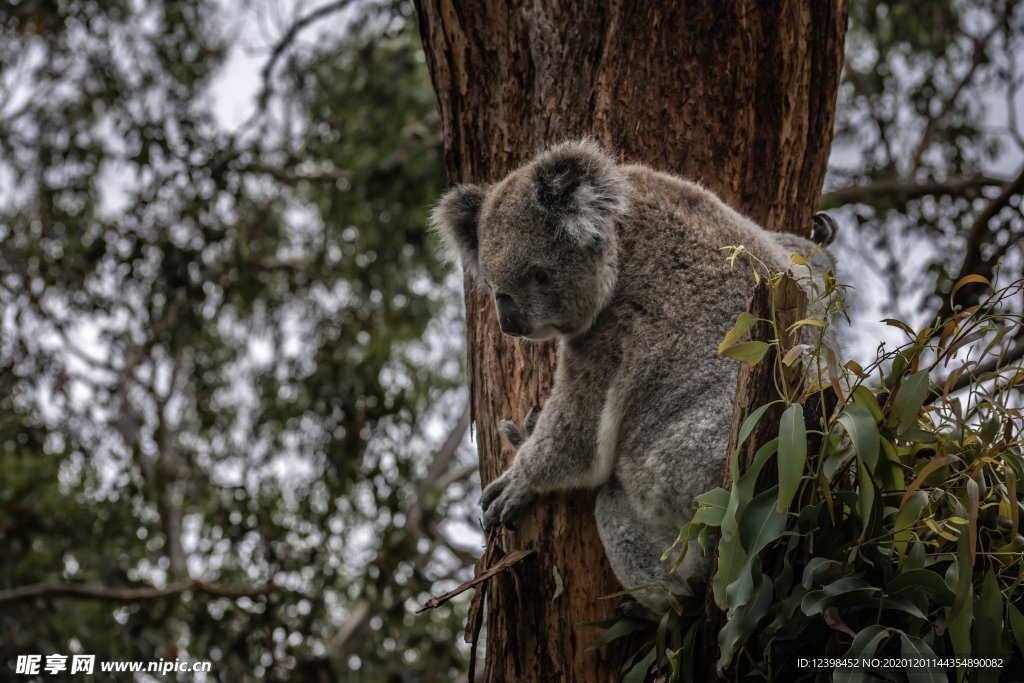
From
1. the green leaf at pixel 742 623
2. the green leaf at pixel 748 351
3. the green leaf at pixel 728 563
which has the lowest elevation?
the green leaf at pixel 742 623

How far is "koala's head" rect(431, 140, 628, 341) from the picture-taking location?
9.30ft

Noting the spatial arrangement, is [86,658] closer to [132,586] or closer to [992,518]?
[132,586]

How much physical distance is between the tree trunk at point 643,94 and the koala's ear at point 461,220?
6.7 inches

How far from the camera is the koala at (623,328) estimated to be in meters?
2.64

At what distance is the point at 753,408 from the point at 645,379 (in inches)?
23.7

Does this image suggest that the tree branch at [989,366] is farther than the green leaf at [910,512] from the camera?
Answer: Yes

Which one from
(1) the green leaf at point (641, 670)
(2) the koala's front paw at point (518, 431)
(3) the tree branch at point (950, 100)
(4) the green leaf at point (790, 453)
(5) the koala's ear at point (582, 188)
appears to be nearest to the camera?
(4) the green leaf at point (790, 453)

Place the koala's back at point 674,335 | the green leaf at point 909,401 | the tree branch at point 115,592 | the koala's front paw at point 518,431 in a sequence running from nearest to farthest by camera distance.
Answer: the green leaf at point 909,401, the koala's back at point 674,335, the koala's front paw at point 518,431, the tree branch at point 115,592

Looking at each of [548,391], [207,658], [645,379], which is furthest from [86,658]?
[645,379]

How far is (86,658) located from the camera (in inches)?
219

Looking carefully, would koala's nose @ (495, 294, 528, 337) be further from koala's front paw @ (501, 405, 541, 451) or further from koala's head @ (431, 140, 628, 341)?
Result: koala's front paw @ (501, 405, 541, 451)

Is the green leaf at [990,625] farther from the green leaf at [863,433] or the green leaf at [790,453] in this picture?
the green leaf at [790,453]

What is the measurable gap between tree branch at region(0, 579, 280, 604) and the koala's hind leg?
3596mm

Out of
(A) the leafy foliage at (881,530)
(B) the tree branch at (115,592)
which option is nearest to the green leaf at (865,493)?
(A) the leafy foliage at (881,530)
